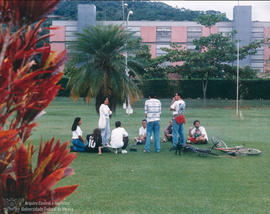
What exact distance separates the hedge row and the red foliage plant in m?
41.8

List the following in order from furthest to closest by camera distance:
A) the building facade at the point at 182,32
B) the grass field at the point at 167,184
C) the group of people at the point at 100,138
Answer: the building facade at the point at 182,32 < the group of people at the point at 100,138 < the grass field at the point at 167,184

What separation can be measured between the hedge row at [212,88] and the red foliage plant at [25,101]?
137ft

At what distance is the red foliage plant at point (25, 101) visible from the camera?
2008 millimetres

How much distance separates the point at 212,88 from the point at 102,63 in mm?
32768

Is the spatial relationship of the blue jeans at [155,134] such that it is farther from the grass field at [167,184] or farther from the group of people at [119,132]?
the grass field at [167,184]

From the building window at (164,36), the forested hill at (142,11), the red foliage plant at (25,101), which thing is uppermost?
the forested hill at (142,11)

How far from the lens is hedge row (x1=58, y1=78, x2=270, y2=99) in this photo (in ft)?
146

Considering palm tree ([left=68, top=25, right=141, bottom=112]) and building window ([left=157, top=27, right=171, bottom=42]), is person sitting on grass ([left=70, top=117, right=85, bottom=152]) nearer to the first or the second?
palm tree ([left=68, top=25, right=141, bottom=112])

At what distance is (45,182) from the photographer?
2.07 m

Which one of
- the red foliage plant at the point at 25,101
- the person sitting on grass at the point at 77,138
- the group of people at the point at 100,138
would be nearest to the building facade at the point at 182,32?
the group of people at the point at 100,138

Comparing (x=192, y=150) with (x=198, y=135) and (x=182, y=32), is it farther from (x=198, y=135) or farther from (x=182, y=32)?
(x=182, y=32)

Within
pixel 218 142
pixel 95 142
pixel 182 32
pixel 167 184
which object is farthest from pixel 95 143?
pixel 182 32

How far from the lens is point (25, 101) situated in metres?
2.18

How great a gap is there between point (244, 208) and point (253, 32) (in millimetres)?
60720
